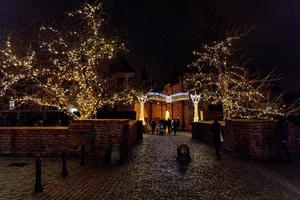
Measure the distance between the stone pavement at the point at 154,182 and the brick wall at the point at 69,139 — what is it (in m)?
1.15

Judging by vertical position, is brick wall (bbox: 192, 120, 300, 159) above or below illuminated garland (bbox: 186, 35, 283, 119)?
below

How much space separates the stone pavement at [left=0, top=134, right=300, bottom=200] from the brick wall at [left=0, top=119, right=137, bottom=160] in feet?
3.76

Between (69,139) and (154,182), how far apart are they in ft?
19.1

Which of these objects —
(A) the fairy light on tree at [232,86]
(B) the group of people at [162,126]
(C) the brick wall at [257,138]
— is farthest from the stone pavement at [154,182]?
(B) the group of people at [162,126]

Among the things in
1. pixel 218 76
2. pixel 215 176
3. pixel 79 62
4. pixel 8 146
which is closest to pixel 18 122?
pixel 79 62

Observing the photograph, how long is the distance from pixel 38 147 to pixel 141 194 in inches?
298

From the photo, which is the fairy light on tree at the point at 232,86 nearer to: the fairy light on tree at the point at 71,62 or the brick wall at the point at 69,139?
the fairy light on tree at the point at 71,62

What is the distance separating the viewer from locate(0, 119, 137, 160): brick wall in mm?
13570

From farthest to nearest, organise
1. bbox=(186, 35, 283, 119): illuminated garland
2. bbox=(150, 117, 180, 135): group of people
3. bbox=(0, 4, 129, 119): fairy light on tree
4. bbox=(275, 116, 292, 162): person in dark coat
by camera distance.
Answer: bbox=(150, 117, 180, 135): group of people < bbox=(186, 35, 283, 119): illuminated garland < bbox=(0, 4, 129, 119): fairy light on tree < bbox=(275, 116, 292, 162): person in dark coat

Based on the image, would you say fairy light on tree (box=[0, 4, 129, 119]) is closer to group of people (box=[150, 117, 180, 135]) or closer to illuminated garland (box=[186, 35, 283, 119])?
illuminated garland (box=[186, 35, 283, 119])

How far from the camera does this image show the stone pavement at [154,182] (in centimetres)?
779

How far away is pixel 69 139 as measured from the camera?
1382 centimetres

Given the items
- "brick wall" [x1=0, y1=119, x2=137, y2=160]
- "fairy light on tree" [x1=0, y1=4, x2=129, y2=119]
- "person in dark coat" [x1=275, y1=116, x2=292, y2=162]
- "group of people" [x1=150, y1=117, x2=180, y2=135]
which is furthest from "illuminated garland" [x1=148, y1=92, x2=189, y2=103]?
"person in dark coat" [x1=275, y1=116, x2=292, y2=162]

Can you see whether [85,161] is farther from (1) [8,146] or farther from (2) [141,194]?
(2) [141,194]
